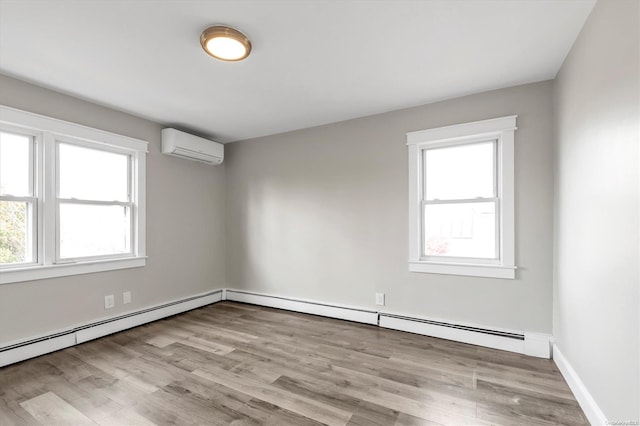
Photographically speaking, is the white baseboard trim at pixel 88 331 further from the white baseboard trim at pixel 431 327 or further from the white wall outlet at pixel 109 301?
the white baseboard trim at pixel 431 327

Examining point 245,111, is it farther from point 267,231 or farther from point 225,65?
point 267,231

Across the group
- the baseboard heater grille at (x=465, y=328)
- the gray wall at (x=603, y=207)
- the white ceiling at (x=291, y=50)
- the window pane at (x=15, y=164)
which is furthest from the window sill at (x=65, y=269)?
the gray wall at (x=603, y=207)

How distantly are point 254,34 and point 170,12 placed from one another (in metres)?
0.51

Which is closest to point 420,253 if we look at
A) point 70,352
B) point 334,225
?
point 334,225

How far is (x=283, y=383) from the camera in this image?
86.4 inches

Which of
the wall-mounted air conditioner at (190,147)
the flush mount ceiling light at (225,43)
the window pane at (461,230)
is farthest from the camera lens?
the wall-mounted air conditioner at (190,147)

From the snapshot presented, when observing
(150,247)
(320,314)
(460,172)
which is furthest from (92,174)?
(460,172)

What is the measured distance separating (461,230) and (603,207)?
1477 millimetres

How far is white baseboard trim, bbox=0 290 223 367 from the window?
57 cm

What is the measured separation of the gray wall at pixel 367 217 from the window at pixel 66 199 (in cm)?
145

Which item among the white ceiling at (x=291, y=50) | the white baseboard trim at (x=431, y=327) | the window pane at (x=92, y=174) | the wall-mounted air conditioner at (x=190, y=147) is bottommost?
the white baseboard trim at (x=431, y=327)

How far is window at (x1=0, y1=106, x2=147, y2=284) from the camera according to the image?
260cm

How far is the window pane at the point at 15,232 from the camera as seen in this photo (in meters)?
2.56

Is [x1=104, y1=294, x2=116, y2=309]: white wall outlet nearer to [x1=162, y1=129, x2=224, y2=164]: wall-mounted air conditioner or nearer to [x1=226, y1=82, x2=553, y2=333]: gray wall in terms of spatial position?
[x1=226, y1=82, x2=553, y2=333]: gray wall
